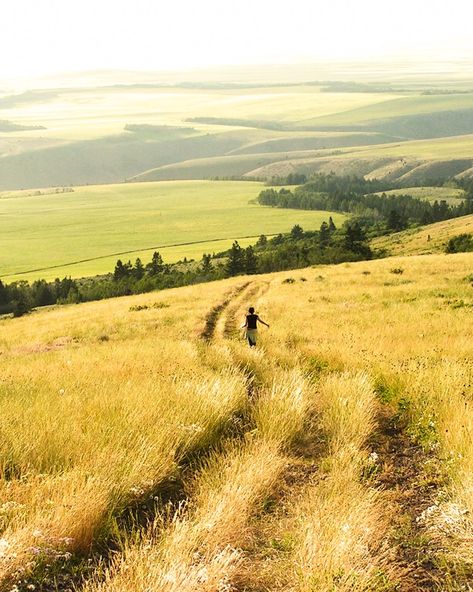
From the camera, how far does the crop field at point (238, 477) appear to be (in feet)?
17.6

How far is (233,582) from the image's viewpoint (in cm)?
520

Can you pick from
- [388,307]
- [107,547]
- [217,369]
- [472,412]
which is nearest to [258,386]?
[217,369]

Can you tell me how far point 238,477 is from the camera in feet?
23.0

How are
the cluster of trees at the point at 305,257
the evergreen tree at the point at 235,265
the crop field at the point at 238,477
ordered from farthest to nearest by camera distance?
the evergreen tree at the point at 235,265 → the cluster of trees at the point at 305,257 → the crop field at the point at 238,477

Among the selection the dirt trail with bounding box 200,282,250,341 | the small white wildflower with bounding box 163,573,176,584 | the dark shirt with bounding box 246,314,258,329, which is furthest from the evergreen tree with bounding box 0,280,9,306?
the small white wildflower with bounding box 163,573,176,584

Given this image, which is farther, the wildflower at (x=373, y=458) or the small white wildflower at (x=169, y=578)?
the wildflower at (x=373, y=458)

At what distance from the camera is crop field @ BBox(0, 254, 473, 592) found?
535cm

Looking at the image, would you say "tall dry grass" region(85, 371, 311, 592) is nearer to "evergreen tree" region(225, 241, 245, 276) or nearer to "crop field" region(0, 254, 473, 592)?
"crop field" region(0, 254, 473, 592)

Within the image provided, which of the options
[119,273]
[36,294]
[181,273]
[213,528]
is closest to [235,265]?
[181,273]

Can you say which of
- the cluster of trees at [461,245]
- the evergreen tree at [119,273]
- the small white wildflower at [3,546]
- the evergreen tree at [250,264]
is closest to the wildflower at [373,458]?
the small white wildflower at [3,546]

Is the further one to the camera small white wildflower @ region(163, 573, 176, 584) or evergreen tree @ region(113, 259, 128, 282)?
evergreen tree @ region(113, 259, 128, 282)

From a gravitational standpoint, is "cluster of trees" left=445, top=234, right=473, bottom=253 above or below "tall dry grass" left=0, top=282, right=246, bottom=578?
below

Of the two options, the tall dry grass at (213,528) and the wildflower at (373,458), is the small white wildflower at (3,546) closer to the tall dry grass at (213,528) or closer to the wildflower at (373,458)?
the tall dry grass at (213,528)

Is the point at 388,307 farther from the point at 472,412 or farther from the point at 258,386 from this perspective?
the point at 472,412
